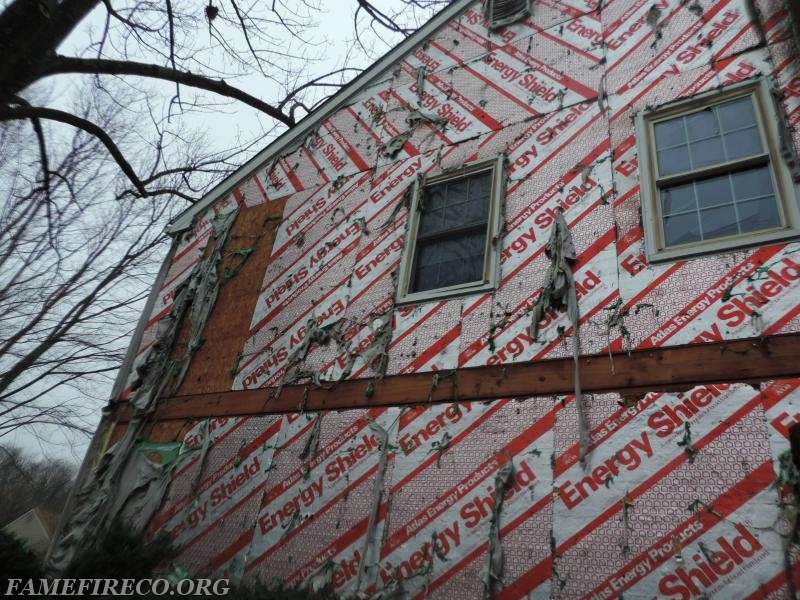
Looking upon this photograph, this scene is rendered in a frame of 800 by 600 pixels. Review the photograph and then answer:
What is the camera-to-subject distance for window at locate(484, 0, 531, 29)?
19.8ft

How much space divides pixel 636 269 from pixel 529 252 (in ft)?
3.01

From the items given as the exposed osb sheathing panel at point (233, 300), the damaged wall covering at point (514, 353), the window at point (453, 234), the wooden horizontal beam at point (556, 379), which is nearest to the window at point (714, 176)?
the damaged wall covering at point (514, 353)

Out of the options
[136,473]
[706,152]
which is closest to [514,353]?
[706,152]

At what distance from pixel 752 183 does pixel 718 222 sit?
418 millimetres

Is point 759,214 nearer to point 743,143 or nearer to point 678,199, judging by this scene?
point 678,199

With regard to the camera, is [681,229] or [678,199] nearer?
[681,229]

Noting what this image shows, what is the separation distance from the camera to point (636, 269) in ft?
12.6

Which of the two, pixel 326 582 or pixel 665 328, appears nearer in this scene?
pixel 665 328

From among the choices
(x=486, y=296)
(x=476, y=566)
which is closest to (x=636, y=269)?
(x=486, y=296)

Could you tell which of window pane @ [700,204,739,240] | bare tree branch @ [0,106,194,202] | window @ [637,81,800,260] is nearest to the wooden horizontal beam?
window @ [637,81,800,260]

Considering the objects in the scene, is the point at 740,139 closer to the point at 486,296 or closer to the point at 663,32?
the point at 663,32

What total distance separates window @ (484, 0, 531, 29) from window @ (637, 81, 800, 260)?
248 cm

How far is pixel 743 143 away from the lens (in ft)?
13.2

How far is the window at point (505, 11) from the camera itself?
6.03 meters
